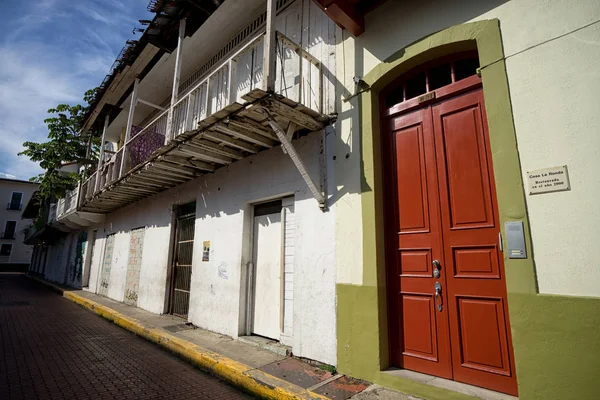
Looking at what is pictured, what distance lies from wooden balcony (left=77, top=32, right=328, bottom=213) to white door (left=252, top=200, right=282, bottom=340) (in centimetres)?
130

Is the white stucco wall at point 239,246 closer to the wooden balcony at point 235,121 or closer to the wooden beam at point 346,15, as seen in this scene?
the wooden balcony at point 235,121

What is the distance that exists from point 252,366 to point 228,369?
328 mm

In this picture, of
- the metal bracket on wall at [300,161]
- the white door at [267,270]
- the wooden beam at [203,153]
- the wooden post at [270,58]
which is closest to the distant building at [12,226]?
the wooden beam at [203,153]

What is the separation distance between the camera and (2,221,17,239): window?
120 ft

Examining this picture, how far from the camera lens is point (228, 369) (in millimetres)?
4359

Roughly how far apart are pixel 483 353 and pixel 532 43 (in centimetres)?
314

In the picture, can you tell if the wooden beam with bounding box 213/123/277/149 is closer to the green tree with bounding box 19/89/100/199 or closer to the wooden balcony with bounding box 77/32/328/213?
the wooden balcony with bounding box 77/32/328/213

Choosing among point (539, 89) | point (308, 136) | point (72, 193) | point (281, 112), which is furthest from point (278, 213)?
point (72, 193)

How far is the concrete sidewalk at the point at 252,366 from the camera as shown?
359 centimetres

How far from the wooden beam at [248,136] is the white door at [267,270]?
111 centimetres

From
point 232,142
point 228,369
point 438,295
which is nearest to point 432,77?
point 438,295

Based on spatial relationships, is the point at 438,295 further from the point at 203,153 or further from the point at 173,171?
the point at 173,171

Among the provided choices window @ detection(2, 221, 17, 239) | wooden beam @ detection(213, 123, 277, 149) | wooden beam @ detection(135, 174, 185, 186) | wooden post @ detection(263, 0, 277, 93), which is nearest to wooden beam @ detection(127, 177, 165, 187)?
wooden beam @ detection(135, 174, 185, 186)

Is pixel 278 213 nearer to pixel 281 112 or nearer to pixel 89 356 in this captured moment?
pixel 281 112
